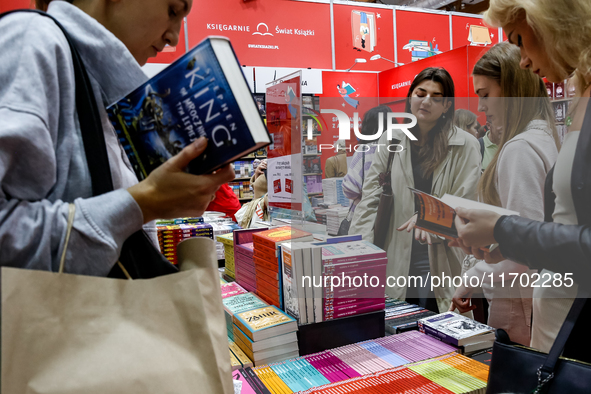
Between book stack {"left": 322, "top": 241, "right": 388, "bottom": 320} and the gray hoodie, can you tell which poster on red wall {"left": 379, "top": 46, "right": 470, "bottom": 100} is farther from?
the gray hoodie

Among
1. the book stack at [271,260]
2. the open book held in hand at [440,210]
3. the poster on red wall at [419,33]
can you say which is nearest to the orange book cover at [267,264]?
the book stack at [271,260]

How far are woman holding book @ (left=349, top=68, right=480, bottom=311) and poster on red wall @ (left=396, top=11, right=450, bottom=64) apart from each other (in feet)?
19.3

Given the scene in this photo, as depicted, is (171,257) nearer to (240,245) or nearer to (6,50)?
(240,245)

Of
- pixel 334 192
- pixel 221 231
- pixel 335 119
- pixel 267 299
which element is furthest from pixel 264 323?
pixel 221 231

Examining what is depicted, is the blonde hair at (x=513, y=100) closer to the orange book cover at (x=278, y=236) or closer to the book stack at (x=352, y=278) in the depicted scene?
the book stack at (x=352, y=278)

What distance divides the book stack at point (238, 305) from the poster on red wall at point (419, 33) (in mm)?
6460

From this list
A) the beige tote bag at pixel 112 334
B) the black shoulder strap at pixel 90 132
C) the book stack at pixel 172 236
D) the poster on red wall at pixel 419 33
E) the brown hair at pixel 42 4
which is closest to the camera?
the beige tote bag at pixel 112 334

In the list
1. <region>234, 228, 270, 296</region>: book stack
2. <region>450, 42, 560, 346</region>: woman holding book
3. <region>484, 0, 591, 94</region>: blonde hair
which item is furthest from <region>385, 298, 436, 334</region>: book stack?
<region>484, 0, 591, 94</region>: blonde hair

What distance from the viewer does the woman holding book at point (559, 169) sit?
52.2 inches

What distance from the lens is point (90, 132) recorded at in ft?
2.19

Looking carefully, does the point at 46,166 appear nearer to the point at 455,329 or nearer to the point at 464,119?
the point at 455,329

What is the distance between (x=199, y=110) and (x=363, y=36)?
7.18 m

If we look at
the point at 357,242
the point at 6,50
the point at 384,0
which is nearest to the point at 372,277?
the point at 357,242

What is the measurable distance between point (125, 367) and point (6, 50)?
1.67 feet
